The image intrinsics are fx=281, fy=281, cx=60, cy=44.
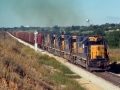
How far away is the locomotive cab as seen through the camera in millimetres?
23016

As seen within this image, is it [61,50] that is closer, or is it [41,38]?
[61,50]

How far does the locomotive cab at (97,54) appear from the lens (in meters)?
23.0

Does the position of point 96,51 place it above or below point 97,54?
above

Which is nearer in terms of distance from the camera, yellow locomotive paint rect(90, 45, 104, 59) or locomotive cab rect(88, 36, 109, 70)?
locomotive cab rect(88, 36, 109, 70)

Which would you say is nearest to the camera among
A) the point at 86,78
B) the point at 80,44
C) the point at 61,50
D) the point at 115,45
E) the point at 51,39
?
the point at 86,78

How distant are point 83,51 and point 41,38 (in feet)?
93.6

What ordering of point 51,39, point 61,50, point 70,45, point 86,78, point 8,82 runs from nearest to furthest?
point 8,82 → point 86,78 → point 70,45 → point 61,50 → point 51,39

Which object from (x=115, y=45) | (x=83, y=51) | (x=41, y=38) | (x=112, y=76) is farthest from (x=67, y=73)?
(x=115, y=45)

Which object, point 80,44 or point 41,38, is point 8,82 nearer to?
point 80,44

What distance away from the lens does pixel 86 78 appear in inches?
821

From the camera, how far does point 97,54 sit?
75.8 feet

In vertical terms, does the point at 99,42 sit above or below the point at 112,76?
above

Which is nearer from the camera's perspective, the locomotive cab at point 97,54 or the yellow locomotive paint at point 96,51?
the locomotive cab at point 97,54

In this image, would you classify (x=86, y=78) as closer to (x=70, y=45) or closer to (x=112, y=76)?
(x=112, y=76)
